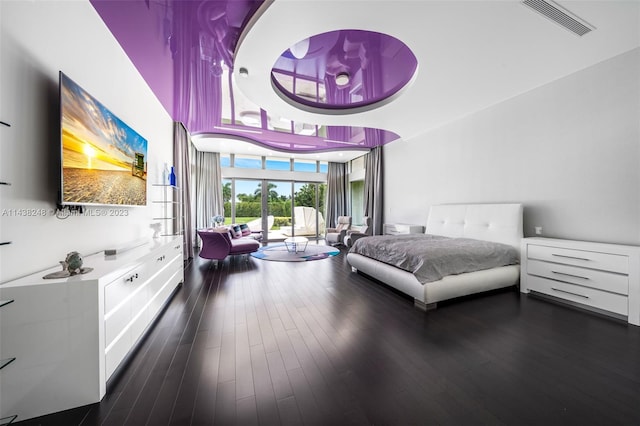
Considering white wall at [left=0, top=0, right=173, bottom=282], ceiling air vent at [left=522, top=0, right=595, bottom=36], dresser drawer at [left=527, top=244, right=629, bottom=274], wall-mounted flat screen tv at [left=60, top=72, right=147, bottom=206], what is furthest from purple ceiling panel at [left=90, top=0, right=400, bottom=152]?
dresser drawer at [left=527, top=244, right=629, bottom=274]

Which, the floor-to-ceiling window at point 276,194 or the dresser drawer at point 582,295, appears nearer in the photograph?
the dresser drawer at point 582,295

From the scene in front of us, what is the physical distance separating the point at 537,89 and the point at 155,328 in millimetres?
5622

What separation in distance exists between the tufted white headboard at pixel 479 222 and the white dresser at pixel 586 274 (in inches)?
14.5

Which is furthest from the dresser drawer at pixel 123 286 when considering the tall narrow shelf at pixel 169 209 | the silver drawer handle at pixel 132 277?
the tall narrow shelf at pixel 169 209

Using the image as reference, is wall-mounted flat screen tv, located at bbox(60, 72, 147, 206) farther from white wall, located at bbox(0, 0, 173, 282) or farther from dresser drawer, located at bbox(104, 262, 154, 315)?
dresser drawer, located at bbox(104, 262, 154, 315)

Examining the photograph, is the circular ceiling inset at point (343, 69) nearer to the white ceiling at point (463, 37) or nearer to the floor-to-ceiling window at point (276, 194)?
the white ceiling at point (463, 37)

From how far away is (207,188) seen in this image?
23.0 feet

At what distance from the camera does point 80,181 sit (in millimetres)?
1699

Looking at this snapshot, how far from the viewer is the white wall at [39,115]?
1.29m

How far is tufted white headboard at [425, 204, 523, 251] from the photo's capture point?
3.30 metres

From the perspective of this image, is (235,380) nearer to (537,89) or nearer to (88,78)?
(88,78)

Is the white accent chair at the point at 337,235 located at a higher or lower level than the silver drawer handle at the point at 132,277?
lower

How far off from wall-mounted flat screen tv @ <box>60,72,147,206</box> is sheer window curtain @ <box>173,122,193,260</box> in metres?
2.08

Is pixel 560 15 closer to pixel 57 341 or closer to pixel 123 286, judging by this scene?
pixel 123 286
